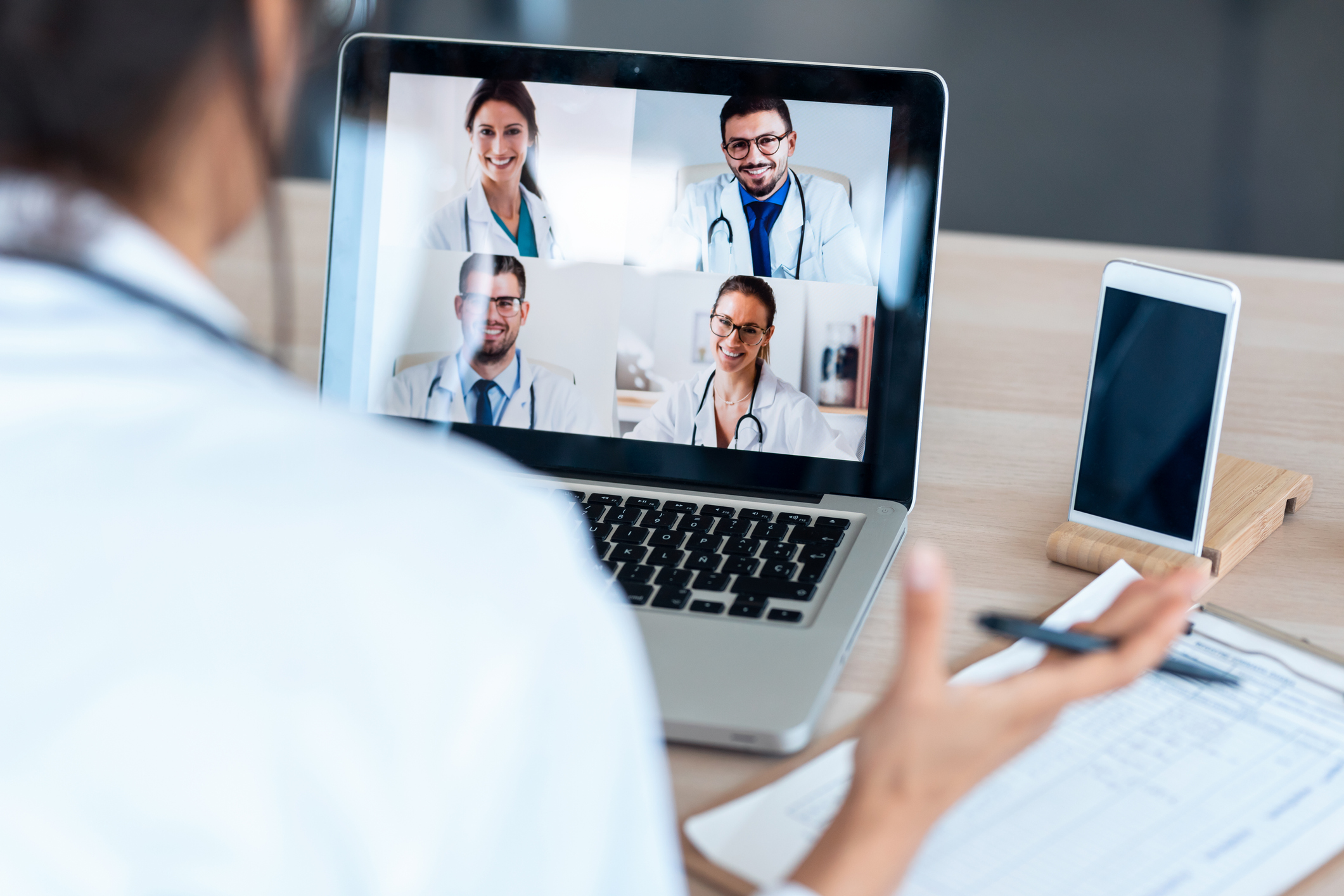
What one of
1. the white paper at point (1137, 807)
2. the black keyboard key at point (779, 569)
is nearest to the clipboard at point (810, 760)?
the white paper at point (1137, 807)

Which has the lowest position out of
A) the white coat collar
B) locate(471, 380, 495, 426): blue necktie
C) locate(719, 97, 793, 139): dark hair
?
locate(471, 380, 495, 426): blue necktie

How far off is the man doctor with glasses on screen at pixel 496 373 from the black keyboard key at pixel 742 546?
133mm

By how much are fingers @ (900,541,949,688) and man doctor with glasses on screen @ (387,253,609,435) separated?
41 centimetres

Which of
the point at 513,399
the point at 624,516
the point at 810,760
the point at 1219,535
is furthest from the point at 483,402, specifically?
the point at 1219,535

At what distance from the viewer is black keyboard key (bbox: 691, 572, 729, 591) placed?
0.63m

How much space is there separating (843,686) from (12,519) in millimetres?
409

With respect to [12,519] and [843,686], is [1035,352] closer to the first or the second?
[843,686]

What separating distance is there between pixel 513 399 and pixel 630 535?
0.47 feet

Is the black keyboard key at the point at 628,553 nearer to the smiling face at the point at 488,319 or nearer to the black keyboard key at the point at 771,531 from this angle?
the black keyboard key at the point at 771,531

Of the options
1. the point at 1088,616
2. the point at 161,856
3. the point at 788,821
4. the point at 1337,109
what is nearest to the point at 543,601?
the point at 161,856

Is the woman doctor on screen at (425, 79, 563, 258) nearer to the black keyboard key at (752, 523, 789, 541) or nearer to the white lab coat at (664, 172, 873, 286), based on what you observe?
the white lab coat at (664, 172, 873, 286)

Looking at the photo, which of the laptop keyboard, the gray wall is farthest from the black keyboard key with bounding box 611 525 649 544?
the gray wall

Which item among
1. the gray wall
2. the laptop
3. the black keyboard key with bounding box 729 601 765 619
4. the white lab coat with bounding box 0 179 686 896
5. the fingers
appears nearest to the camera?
the white lab coat with bounding box 0 179 686 896

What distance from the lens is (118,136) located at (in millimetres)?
310
